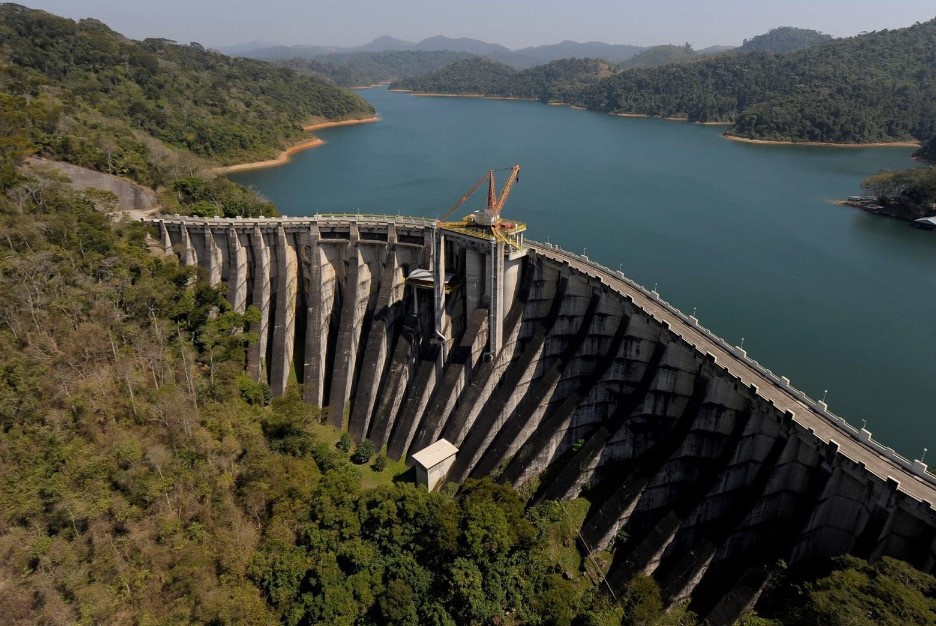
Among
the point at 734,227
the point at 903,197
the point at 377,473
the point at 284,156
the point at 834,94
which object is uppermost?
the point at 834,94

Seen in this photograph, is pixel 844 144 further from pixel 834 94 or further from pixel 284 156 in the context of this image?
pixel 284 156

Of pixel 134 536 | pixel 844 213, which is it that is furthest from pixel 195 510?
pixel 844 213

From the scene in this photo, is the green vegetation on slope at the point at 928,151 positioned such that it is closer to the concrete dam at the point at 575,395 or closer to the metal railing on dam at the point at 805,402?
the metal railing on dam at the point at 805,402

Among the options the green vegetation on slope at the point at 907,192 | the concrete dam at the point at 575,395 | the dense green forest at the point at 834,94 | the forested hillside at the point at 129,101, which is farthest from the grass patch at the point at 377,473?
the dense green forest at the point at 834,94

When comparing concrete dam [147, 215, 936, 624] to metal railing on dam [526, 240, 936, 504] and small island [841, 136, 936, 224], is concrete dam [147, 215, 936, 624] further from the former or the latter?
small island [841, 136, 936, 224]

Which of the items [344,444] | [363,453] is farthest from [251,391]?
[363,453]

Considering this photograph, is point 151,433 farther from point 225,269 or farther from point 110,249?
point 225,269

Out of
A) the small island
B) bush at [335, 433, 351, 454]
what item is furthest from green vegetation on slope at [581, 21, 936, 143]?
bush at [335, 433, 351, 454]
